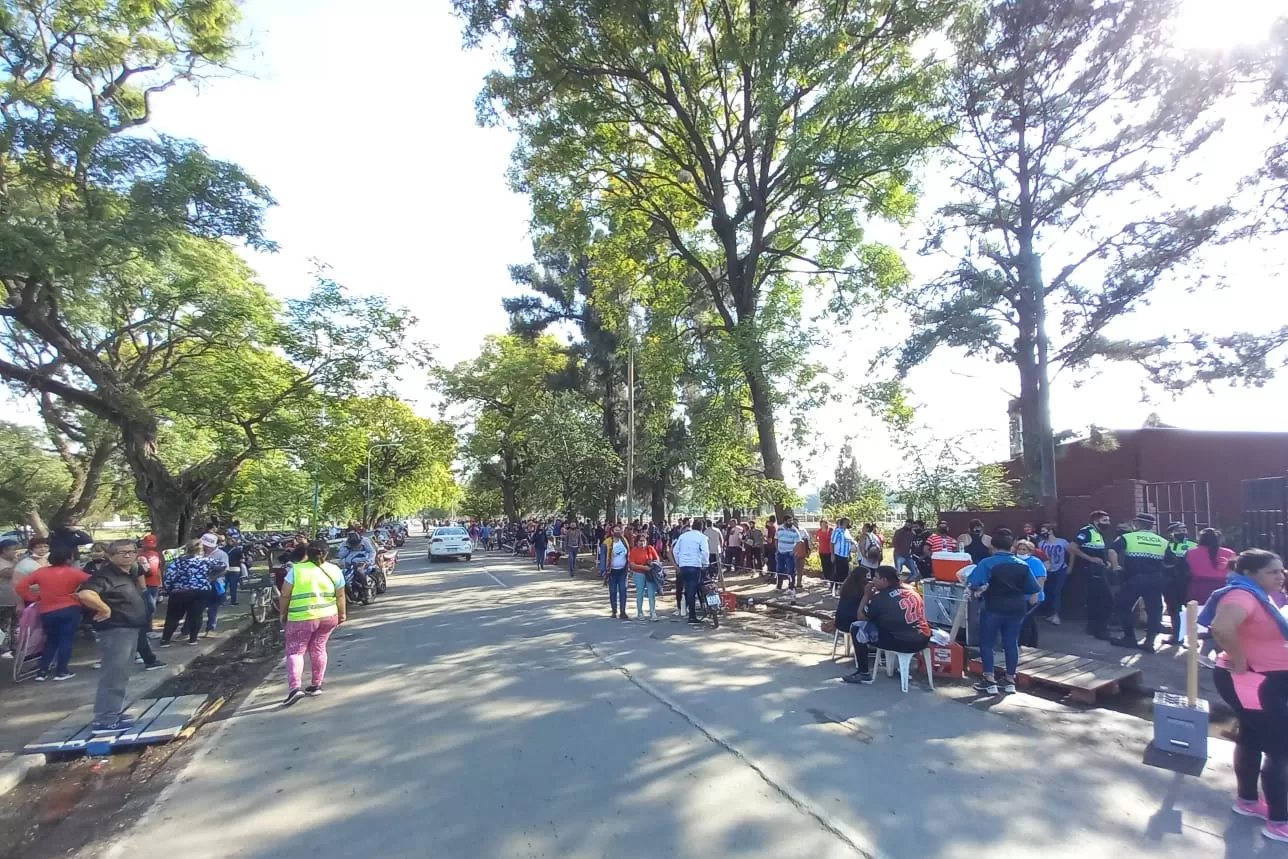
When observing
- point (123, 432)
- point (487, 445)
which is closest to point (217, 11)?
point (123, 432)

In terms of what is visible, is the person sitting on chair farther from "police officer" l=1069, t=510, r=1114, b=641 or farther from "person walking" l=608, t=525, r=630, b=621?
"person walking" l=608, t=525, r=630, b=621

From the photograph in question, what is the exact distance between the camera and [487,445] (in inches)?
1965

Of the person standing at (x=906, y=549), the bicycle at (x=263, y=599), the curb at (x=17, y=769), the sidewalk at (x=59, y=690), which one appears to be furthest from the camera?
the person standing at (x=906, y=549)

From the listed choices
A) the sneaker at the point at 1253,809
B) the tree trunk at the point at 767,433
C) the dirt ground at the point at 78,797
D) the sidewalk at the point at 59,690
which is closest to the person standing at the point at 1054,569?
the sneaker at the point at 1253,809

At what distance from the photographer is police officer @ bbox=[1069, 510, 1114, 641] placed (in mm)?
10883

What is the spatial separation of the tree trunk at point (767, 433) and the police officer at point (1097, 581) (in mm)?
9328

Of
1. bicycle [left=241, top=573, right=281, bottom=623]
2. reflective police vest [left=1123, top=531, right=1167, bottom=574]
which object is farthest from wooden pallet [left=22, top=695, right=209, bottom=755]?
reflective police vest [left=1123, top=531, right=1167, bottom=574]

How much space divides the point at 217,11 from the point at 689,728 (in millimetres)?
19221

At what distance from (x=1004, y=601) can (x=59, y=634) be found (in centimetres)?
1095

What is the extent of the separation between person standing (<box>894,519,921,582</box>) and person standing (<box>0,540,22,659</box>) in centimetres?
1384

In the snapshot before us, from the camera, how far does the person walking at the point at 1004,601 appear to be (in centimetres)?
783

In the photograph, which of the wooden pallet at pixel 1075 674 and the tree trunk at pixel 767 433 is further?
the tree trunk at pixel 767 433

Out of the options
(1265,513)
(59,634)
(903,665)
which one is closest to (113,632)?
(59,634)

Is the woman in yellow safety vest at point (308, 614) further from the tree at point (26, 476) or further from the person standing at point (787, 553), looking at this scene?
the tree at point (26, 476)
